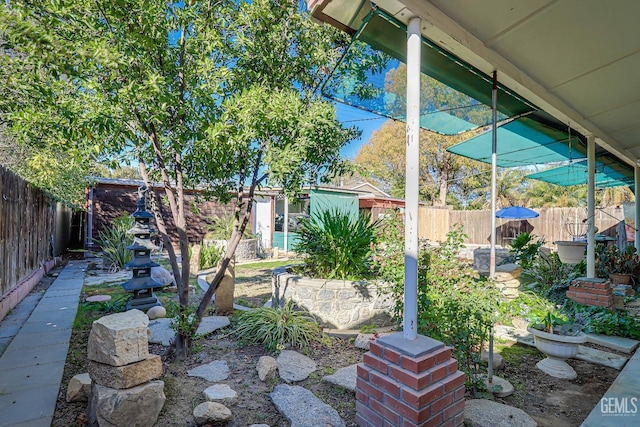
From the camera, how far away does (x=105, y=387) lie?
6.86 ft

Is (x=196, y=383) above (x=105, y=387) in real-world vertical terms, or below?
below

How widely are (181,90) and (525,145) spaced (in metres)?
4.99

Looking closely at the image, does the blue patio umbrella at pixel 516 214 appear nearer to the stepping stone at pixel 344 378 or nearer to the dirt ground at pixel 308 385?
the dirt ground at pixel 308 385

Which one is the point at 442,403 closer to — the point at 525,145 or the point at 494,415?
the point at 494,415

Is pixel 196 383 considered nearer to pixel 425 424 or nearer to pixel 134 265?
Answer: pixel 425 424

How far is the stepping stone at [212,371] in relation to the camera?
2.83m

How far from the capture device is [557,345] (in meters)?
3.02

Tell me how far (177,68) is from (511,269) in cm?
777

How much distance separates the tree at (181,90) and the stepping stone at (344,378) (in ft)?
4.75

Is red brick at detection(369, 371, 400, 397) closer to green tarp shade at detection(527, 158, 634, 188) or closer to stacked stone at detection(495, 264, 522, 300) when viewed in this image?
stacked stone at detection(495, 264, 522, 300)

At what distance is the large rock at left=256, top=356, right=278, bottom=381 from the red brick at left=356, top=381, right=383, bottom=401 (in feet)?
3.28

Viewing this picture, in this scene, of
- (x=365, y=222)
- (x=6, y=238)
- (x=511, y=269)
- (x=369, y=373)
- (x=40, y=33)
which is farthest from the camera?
(x=511, y=269)

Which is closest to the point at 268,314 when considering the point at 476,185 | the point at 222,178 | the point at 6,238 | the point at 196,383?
the point at 196,383

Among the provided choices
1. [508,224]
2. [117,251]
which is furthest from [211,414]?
[508,224]
